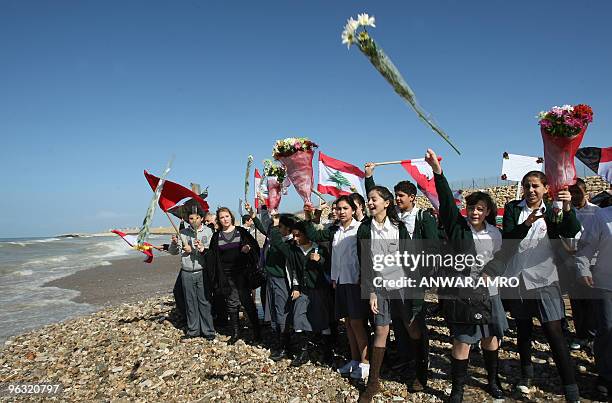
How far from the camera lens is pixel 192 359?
17.9 ft

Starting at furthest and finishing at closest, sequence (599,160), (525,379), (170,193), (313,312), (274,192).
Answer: (274,192) → (170,193) → (313,312) → (599,160) → (525,379)

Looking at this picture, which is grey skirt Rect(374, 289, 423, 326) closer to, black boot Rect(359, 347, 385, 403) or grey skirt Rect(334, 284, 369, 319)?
black boot Rect(359, 347, 385, 403)

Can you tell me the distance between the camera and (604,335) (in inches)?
148

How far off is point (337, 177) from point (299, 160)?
4.72ft

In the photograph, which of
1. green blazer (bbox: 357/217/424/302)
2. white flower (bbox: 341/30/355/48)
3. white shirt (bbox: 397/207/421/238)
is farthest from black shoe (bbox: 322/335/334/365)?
white flower (bbox: 341/30/355/48)

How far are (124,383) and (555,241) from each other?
5.45m

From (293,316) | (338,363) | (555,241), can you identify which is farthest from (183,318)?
(555,241)

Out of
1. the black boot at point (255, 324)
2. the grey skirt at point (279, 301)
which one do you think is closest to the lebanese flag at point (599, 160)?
the grey skirt at point (279, 301)

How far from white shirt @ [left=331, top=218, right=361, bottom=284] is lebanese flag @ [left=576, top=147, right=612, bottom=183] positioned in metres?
2.77

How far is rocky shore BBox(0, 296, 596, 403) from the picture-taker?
4250mm

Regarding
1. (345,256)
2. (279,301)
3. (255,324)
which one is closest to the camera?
(345,256)

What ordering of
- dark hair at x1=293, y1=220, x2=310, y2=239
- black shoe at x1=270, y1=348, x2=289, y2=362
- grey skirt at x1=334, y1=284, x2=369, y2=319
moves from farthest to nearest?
1. black shoe at x1=270, y1=348, x2=289, y2=362
2. dark hair at x1=293, y1=220, x2=310, y2=239
3. grey skirt at x1=334, y1=284, x2=369, y2=319

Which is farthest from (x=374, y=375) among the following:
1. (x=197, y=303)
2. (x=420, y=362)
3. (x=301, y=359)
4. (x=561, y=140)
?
(x=197, y=303)

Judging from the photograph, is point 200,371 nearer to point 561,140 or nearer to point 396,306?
point 396,306
